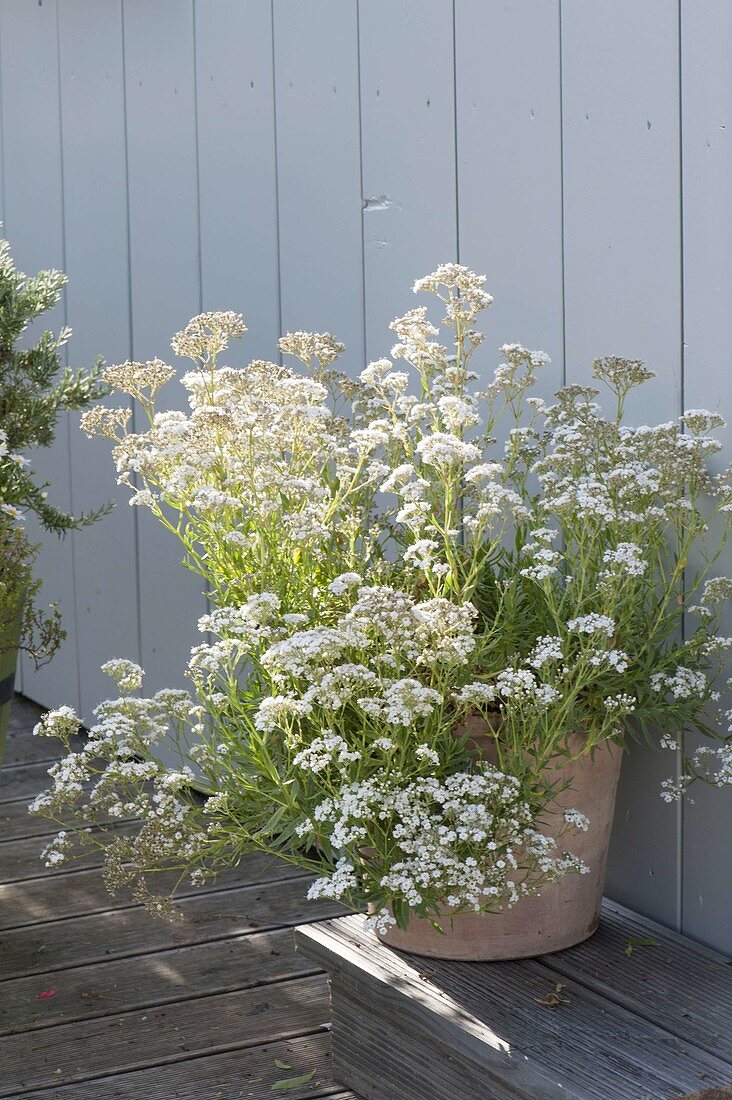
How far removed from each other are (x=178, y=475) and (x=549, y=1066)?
2.86 feet

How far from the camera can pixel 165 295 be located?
10.5 feet

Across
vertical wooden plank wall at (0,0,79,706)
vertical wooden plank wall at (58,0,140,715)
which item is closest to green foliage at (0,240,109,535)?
vertical wooden plank wall at (58,0,140,715)

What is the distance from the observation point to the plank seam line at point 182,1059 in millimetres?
1975

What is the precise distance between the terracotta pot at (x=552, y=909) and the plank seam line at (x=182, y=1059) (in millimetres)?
327

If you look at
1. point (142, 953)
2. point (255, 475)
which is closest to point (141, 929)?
point (142, 953)

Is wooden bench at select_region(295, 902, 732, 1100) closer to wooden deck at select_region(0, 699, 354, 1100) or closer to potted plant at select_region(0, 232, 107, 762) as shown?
wooden deck at select_region(0, 699, 354, 1100)

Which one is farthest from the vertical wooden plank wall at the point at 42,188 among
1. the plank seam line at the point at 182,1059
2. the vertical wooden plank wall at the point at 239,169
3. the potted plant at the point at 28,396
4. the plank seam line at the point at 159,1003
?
the plank seam line at the point at 182,1059

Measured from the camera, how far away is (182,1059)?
205cm

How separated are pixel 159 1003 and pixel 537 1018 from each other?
81 centimetres

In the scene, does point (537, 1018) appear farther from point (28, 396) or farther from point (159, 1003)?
point (28, 396)

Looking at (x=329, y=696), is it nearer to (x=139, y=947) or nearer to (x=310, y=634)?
(x=310, y=634)

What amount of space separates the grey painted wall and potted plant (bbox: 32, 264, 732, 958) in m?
0.16

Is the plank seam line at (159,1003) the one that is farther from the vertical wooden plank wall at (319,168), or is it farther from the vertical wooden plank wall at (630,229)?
the vertical wooden plank wall at (319,168)

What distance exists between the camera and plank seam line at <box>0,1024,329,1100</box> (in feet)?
6.48
